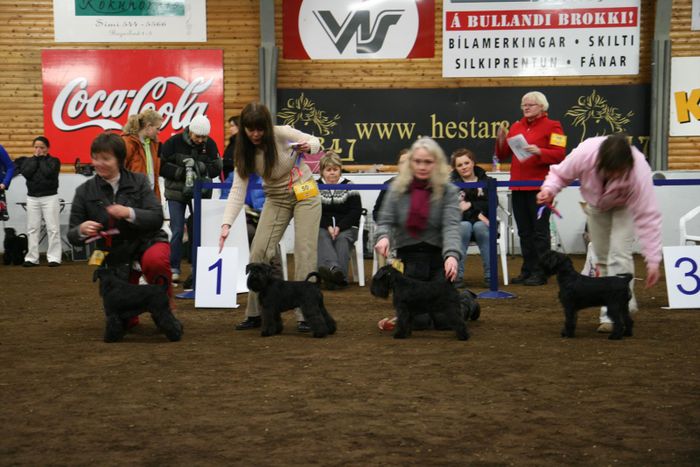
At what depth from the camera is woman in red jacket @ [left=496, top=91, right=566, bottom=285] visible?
801cm

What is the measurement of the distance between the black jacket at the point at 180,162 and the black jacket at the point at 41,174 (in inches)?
129

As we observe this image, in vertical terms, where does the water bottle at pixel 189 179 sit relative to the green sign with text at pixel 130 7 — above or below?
below

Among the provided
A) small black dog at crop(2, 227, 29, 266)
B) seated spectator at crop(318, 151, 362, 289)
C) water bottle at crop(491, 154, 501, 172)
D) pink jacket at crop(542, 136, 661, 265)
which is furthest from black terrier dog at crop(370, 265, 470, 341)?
water bottle at crop(491, 154, 501, 172)

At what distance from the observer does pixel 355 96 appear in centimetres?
1291

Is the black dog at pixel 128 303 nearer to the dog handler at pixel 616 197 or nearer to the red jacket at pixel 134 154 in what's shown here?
the dog handler at pixel 616 197

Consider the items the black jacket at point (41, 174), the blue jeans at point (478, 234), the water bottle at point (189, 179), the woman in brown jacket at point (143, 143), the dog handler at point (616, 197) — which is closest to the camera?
the dog handler at point (616, 197)

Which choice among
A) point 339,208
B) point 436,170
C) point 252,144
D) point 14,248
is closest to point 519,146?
point 339,208

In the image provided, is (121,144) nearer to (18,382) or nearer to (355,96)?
(18,382)

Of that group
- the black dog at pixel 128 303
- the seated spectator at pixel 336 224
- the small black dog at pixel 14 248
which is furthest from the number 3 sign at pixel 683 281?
the small black dog at pixel 14 248

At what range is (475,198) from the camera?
832 centimetres

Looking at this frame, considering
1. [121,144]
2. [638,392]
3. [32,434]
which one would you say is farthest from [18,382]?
[638,392]

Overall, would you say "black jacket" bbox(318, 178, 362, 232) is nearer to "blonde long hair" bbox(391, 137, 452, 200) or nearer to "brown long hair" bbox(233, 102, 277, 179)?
Answer: "brown long hair" bbox(233, 102, 277, 179)

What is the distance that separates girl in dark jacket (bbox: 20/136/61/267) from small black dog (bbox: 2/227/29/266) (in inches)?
6.8

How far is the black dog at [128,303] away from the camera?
4.98 metres
